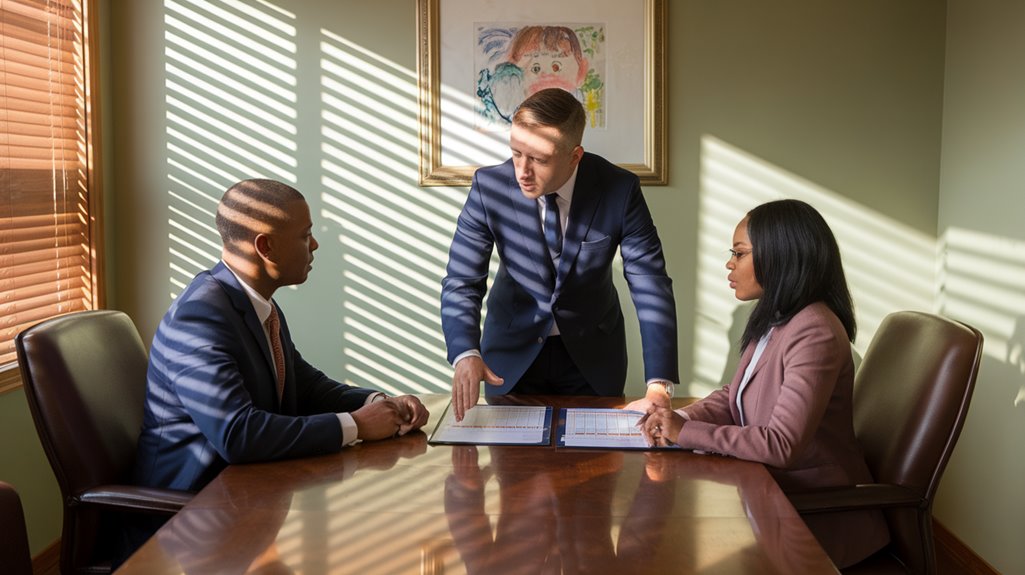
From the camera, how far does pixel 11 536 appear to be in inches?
65.0

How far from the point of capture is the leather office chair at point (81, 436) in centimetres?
197

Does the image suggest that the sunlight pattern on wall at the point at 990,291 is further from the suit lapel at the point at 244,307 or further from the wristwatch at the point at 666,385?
the suit lapel at the point at 244,307

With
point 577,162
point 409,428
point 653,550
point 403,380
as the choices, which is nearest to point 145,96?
point 403,380

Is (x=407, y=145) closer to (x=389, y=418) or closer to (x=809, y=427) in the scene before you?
(x=389, y=418)

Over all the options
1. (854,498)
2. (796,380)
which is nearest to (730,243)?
(796,380)

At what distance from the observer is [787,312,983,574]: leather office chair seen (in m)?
1.98

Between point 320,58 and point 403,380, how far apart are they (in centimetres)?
131

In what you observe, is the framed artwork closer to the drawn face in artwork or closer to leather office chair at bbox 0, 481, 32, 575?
the drawn face in artwork

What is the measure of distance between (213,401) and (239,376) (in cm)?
8

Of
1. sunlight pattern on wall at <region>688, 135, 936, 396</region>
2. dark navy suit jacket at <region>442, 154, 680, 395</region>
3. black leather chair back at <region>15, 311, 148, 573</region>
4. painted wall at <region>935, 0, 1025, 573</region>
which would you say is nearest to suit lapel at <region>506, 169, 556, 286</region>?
dark navy suit jacket at <region>442, 154, 680, 395</region>

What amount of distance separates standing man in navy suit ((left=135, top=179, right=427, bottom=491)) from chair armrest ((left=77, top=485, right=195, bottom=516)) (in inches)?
3.0

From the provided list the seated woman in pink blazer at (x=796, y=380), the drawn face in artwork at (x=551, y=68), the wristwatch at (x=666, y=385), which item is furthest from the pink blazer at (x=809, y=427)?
the drawn face in artwork at (x=551, y=68)

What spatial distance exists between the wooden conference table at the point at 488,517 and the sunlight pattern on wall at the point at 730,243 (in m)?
1.91

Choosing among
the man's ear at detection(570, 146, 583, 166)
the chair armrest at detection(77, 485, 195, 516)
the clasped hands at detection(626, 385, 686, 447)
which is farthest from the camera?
the man's ear at detection(570, 146, 583, 166)
